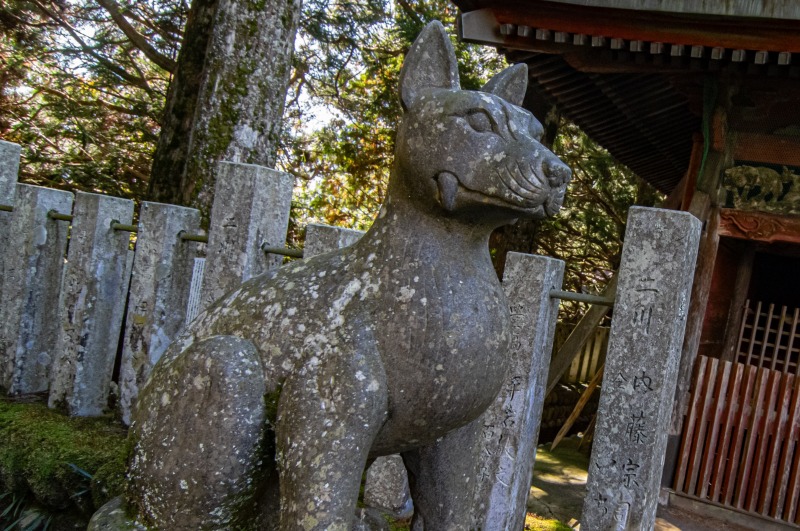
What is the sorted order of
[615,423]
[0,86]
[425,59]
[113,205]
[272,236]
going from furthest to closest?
[0,86] → [113,205] → [272,236] → [615,423] → [425,59]

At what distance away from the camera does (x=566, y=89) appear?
629 centimetres

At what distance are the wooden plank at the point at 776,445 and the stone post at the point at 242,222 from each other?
433 cm

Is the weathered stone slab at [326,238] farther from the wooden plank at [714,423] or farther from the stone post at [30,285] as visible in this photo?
the wooden plank at [714,423]

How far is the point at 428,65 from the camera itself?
2150mm

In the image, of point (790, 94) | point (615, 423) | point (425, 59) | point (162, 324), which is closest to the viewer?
point (425, 59)

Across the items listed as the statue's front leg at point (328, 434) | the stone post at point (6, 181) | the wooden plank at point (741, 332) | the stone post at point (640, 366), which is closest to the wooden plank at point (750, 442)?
the wooden plank at point (741, 332)

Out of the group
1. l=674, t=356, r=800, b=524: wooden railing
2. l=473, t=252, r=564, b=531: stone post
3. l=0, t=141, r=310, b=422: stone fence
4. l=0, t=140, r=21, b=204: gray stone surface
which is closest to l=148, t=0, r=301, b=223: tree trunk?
l=0, t=141, r=310, b=422: stone fence

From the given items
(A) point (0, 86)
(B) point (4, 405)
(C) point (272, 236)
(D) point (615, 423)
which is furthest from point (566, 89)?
(A) point (0, 86)

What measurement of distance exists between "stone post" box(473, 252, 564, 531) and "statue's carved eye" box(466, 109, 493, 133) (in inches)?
43.1

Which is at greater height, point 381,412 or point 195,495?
point 381,412

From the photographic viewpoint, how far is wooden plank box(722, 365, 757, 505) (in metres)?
5.78

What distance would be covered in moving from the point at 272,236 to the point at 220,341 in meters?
1.43

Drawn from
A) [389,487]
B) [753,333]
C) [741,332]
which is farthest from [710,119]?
[389,487]

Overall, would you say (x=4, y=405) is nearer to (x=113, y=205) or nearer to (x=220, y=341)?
(x=113, y=205)
